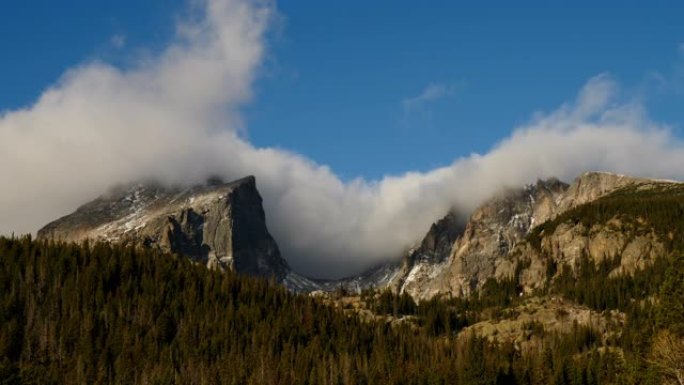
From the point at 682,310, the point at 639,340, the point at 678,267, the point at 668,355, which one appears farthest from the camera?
the point at 639,340

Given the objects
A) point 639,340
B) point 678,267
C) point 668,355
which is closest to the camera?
point 668,355

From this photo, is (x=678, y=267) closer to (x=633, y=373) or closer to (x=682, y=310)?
(x=682, y=310)

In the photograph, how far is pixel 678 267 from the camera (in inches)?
4712

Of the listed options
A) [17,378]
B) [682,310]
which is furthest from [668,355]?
[17,378]

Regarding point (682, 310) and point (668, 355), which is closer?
point (668, 355)

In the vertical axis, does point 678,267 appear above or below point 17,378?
above

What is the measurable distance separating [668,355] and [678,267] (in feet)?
102

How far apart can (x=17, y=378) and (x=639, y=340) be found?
312 feet

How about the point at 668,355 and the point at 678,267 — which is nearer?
the point at 668,355

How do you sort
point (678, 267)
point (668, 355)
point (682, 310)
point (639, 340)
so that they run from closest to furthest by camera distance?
point (668, 355), point (682, 310), point (678, 267), point (639, 340)

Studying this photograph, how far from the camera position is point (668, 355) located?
9200 centimetres

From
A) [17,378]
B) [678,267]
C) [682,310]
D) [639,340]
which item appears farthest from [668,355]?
[17,378]

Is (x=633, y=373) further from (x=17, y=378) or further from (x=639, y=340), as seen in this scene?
(x=17, y=378)

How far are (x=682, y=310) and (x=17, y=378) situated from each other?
9376 centimetres
